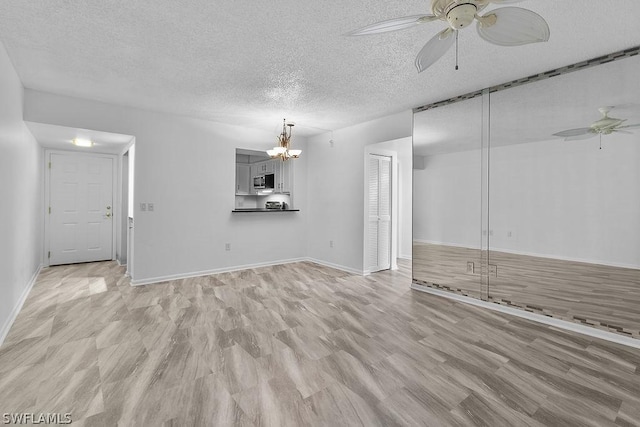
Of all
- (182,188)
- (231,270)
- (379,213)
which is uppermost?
(182,188)

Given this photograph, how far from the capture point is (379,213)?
18.0 ft

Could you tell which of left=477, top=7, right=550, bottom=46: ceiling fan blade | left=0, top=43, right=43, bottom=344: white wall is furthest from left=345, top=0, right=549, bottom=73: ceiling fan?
left=0, top=43, right=43, bottom=344: white wall

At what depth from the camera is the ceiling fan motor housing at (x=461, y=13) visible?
56.9 inches

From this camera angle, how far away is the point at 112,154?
6176 millimetres

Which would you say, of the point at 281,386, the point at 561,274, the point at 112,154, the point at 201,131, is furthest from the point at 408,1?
the point at 112,154

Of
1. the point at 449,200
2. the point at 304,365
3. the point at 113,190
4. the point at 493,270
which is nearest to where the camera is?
the point at 304,365

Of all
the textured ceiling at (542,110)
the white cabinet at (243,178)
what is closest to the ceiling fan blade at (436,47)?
the textured ceiling at (542,110)

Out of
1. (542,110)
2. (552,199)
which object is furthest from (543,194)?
(542,110)

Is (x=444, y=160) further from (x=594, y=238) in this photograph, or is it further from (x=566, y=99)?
(x=594, y=238)

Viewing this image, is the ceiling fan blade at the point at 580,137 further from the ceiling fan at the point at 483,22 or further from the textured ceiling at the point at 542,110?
the ceiling fan at the point at 483,22

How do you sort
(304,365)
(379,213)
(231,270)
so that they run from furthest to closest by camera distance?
(379,213) < (231,270) < (304,365)

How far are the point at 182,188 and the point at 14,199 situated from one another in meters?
1.97

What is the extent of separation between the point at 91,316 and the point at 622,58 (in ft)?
19.0

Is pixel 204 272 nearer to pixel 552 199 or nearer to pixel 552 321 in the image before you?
pixel 552 321
